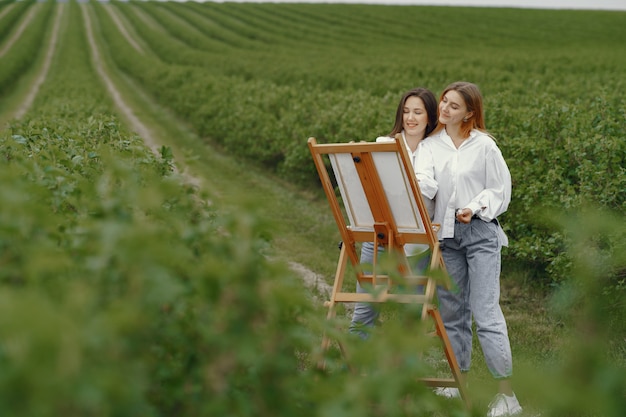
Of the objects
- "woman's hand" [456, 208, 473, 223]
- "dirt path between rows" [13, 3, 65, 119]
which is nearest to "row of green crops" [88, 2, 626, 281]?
"woman's hand" [456, 208, 473, 223]

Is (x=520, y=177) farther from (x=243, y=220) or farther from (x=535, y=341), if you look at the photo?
(x=243, y=220)

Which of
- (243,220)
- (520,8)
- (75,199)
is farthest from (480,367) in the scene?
(520,8)

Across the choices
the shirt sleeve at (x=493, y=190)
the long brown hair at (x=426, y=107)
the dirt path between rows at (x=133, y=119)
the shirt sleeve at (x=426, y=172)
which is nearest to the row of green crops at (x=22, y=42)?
the dirt path between rows at (x=133, y=119)

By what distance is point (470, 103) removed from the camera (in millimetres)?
5008

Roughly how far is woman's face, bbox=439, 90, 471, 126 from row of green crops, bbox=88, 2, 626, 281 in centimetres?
72

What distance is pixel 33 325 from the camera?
154 cm

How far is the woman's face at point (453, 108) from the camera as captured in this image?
496 cm

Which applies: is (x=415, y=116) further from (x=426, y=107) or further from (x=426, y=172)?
(x=426, y=172)

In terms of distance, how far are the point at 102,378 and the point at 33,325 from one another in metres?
0.17

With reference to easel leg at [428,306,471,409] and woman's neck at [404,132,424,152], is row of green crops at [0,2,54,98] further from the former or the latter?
easel leg at [428,306,471,409]

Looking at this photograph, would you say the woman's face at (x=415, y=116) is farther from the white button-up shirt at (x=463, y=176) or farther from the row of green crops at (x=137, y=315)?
the row of green crops at (x=137, y=315)

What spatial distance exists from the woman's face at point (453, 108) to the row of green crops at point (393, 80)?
0.72 metres

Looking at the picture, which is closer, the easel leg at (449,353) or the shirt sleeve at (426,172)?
the easel leg at (449,353)

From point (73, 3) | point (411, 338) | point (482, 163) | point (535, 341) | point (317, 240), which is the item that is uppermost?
point (411, 338)
